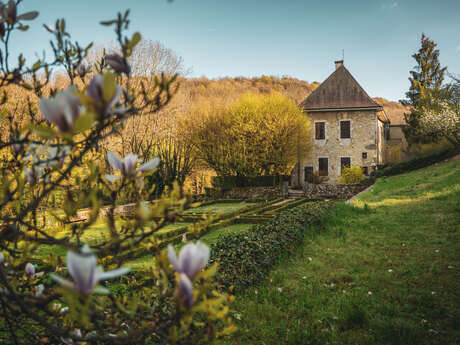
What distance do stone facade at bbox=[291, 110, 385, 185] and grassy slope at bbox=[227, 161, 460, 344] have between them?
50.3 feet

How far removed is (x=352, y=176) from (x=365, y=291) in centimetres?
1810

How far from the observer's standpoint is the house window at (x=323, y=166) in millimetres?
23172

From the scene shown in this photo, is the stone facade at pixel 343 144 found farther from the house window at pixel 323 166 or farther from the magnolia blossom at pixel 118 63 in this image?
the magnolia blossom at pixel 118 63

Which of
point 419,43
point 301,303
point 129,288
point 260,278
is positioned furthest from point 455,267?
point 419,43

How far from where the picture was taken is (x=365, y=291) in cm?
418

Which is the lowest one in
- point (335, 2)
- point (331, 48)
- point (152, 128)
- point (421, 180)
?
point (421, 180)

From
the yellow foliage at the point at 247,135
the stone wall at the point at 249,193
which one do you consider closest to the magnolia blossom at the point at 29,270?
the stone wall at the point at 249,193

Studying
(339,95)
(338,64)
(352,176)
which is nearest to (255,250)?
(352,176)

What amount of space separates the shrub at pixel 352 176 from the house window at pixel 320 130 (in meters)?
3.40

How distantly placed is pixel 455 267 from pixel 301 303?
2758 mm

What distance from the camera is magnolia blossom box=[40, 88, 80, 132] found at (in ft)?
2.46

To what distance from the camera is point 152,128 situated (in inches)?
751

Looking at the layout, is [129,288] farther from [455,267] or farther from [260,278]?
[455,267]

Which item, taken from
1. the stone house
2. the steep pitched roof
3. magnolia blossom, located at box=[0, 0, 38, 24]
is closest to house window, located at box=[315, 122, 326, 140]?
the stone house
